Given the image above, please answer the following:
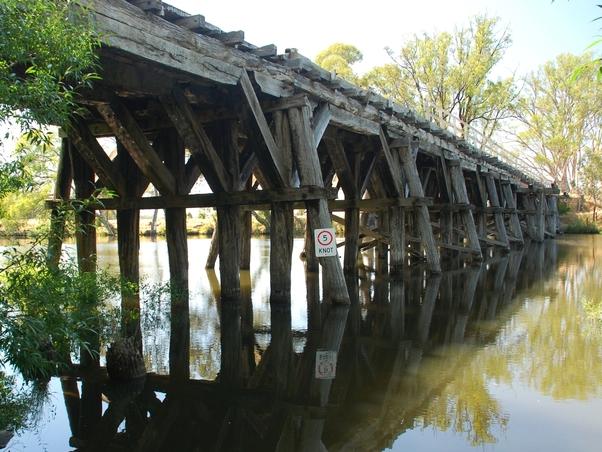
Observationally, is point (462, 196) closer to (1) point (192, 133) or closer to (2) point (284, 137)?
(2) point (284, 137)

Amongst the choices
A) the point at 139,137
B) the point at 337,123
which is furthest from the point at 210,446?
the point at 337,123

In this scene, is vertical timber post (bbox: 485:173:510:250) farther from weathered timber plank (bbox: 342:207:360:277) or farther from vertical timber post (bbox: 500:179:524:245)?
weathered timber plank (bbox: 342:207:360:277)

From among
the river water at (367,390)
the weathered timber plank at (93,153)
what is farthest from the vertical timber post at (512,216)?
the weathered timber plank at (93,153)

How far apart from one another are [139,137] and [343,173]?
171 inches

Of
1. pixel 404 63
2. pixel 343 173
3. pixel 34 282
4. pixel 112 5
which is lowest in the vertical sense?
pixel 34 282

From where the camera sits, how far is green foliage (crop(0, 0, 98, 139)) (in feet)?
9.25

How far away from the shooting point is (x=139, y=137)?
6754 millimetres

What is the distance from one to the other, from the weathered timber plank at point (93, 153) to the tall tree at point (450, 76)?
2297 centimetres

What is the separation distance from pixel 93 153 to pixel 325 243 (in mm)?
3200

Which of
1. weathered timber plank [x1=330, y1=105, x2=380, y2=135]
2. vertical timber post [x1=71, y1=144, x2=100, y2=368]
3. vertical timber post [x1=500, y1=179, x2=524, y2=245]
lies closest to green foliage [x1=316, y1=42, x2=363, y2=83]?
vertical timber post [x1=500, y1=179, x2=524, y2=245]

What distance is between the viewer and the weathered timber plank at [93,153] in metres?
7.24

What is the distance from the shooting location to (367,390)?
13.3 feet

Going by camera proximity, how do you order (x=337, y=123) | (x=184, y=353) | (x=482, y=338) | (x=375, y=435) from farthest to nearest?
(x=337, y=123)
(x=482, y=338)
(x=184, y=353)
(x=375, y=435)

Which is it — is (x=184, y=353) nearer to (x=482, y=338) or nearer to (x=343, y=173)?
(x=482, y=338)
